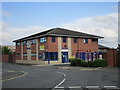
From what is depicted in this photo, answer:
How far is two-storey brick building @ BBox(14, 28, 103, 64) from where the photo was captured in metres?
41.8

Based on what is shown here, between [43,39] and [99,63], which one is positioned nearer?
[99,63]

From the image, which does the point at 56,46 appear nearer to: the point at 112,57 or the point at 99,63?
the point at 99,63

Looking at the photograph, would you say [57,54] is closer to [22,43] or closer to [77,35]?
[77,35]

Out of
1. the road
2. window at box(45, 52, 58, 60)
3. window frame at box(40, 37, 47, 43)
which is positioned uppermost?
window frame at box(40, 37, 47, 43)

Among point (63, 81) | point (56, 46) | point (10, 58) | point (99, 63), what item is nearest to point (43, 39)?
point (56, 46)

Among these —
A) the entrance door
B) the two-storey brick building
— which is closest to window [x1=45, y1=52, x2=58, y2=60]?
the two-storey brick building

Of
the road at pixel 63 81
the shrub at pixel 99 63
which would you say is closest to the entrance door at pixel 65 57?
the shrub at pixel 99 63

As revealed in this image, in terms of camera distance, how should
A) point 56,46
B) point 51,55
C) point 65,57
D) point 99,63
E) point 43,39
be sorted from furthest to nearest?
point 65,57
point 43,39
point 56,46
point 51,55
point 99,63

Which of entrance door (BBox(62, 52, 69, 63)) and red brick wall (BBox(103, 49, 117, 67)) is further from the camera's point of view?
entrance door (BBox(62, 52, 69, 63))

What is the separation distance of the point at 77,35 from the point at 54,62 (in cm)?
893

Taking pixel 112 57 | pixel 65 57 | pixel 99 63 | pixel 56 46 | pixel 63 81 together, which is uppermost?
pixel 56 46

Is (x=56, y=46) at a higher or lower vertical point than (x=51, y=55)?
higher

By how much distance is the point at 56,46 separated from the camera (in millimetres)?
42438

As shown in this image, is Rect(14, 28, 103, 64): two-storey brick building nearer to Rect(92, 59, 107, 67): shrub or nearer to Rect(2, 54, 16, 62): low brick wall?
Rect(2, 54, 16, 62): low brick wall
